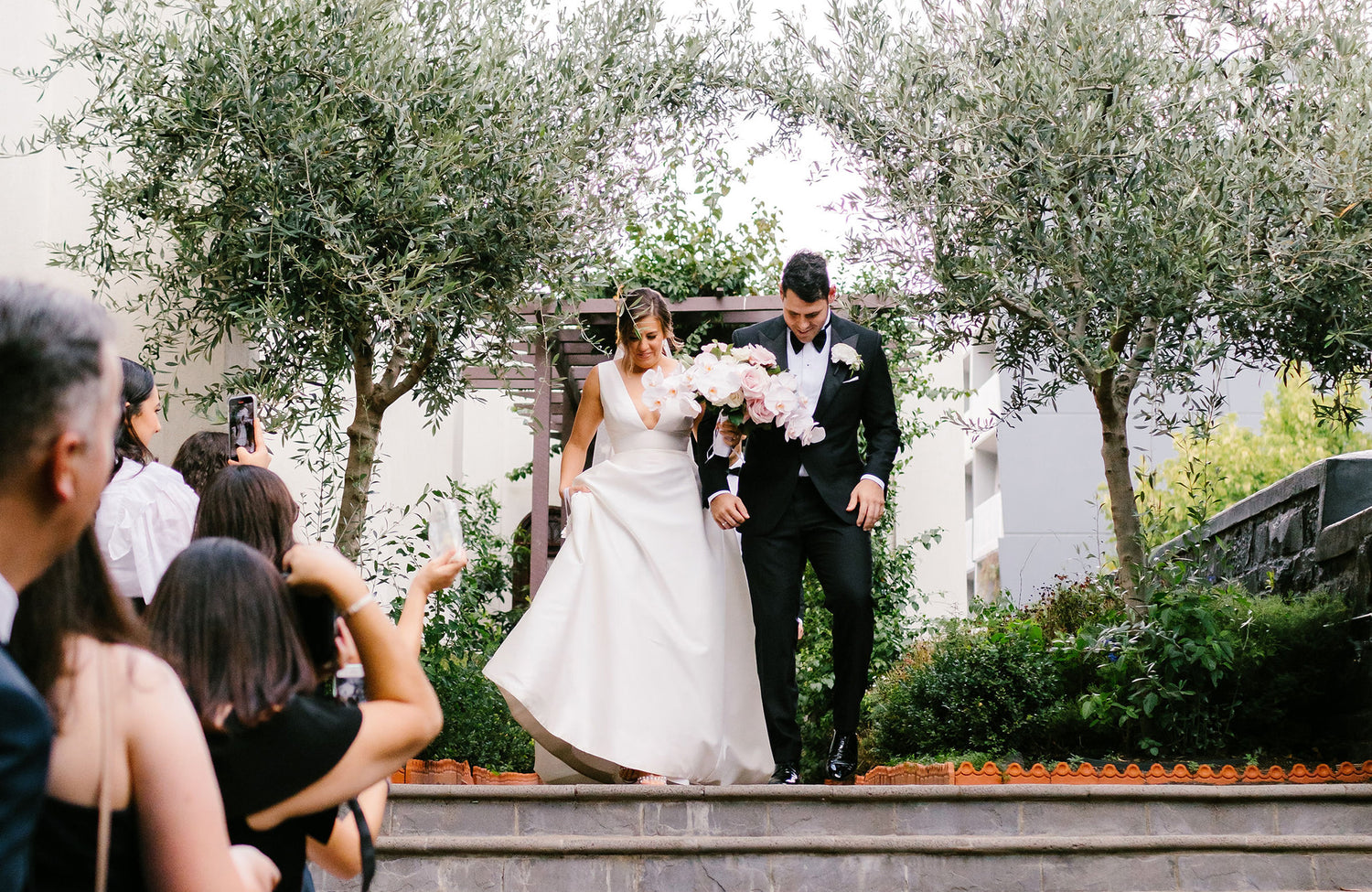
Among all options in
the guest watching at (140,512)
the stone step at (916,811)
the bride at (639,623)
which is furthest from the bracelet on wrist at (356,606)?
the bride at (639,623)

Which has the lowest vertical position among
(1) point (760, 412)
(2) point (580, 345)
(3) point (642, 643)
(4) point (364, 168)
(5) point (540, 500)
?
(3) point (642, 643)

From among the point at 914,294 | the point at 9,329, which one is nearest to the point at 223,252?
the point at 914,294

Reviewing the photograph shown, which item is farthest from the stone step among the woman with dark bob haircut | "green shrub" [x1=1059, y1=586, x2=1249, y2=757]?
the woman with dark bob haircut

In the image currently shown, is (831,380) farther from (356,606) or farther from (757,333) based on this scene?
(356,606)

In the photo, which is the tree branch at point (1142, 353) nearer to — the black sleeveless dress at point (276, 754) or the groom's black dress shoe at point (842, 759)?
the groom's black dress shoe at point (842, 759)

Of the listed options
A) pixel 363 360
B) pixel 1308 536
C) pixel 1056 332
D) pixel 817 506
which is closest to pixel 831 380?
pixel 817 506

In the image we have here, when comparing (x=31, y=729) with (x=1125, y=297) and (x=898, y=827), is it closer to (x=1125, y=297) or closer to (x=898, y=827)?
(x=898, y=827)

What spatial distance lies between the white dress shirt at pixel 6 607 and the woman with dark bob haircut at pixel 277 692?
47cm

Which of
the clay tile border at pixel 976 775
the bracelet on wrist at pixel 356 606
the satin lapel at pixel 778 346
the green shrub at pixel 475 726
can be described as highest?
the satin lapel at pixel 778 346

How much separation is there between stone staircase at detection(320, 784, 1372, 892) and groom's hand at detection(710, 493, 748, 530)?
3.75 ft

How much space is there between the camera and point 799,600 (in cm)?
540

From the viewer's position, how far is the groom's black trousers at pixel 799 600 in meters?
5.23

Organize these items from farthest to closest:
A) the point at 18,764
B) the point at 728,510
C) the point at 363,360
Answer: the point at 363,360 → the point at 728,510 → the point at 18,764

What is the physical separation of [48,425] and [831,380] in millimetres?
4486
